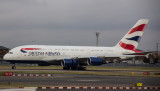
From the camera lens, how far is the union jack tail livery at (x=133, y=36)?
63375 mm

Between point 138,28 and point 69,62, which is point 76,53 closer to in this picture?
point 69,62

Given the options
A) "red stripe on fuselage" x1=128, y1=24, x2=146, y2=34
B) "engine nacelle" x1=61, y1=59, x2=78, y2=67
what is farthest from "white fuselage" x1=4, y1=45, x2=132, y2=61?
"red stripe on fuselage" x1=128, y1=24, x2=146, y2=34

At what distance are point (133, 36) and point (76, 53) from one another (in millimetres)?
11876

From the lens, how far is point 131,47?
63.6 meters

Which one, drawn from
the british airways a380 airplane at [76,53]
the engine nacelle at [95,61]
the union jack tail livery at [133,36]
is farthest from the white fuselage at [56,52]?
the engine nacelle at [95,61]

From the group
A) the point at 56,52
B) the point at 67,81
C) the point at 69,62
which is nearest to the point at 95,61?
the point at 69,62

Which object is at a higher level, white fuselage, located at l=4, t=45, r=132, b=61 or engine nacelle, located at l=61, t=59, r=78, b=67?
white fuselage, located at l=4, t=45, r=132, b=61

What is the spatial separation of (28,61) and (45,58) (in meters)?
2.89

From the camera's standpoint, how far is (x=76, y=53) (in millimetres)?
59500

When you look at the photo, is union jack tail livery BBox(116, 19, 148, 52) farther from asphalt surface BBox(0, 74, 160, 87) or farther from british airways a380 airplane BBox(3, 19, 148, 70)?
asphalt surface BBox(0, 74, 160, 87)

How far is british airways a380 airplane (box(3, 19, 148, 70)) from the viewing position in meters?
55.6

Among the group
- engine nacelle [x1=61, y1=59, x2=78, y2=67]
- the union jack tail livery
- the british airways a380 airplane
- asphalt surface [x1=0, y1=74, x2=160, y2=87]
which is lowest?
asphalt surface [x1=0, y1=74, x2=160, y2=87]

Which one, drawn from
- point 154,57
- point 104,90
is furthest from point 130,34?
point 154,57

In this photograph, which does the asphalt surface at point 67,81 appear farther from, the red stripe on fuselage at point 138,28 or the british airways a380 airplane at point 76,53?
the red stripe on fuselage at point 138,28
